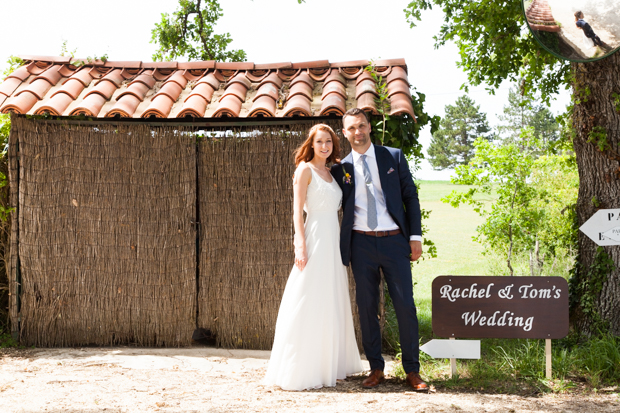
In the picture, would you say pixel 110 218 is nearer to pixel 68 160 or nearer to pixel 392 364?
pixel 68 160

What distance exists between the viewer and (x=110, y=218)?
5289mm

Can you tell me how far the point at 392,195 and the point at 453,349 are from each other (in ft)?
4.56

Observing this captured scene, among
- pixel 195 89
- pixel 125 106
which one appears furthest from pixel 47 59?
pixel 195 89

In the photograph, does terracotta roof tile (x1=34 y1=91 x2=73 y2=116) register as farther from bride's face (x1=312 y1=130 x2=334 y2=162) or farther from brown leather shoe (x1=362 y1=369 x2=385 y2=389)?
brown leather shoe (x1=362 y1=369 x2=385 y2=389)

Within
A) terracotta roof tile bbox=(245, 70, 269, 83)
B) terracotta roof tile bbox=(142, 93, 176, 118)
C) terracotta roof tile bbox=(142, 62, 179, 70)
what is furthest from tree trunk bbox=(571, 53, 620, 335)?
terracotta roof tile bbox=(142, 62, 179, 70)

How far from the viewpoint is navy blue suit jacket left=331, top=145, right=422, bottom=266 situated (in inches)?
158

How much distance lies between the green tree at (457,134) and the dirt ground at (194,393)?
37366 mm

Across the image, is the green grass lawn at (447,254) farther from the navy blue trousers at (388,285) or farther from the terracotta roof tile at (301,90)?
the terracotta roof tile at (301,90)

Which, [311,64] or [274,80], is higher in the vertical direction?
[311,64]

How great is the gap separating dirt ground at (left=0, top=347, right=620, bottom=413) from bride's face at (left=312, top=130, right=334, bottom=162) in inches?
73.8

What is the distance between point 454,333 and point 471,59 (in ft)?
12.6

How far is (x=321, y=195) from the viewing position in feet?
13.5

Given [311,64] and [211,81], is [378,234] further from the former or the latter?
[211,81]

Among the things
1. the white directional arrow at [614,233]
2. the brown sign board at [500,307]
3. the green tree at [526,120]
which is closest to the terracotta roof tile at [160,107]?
the brown sign board at [500,307]
